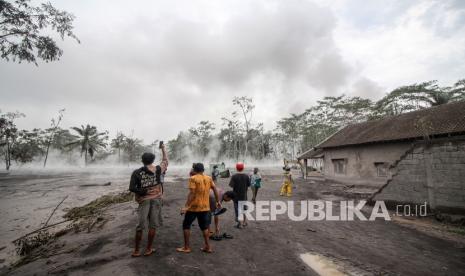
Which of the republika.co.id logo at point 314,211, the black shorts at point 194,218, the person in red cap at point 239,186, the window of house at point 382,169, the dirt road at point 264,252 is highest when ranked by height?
the window of house at point 382,169

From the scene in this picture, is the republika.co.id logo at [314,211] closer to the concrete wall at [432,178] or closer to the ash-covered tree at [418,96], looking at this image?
the concrete wall at [432,178]

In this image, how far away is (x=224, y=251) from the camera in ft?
18.1

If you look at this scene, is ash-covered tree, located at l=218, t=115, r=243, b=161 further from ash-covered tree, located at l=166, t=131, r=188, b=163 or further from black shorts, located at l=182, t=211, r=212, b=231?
black shorts, located at l=182, t=211, r=212, b=231

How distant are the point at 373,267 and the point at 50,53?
41.9 ft

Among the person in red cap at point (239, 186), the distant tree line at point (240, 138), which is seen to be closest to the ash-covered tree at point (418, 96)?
the distant tree line at point (240, 138)

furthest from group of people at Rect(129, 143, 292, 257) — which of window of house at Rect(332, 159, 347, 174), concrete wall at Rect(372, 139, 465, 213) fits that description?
window of house at Rect(332, 159, 347, 174)

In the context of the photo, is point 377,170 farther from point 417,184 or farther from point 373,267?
point 373,267

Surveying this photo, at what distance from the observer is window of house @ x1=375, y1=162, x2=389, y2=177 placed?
1753cm

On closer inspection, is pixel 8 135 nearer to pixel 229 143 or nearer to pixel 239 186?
pixel 239 186

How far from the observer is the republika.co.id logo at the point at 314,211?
948cm

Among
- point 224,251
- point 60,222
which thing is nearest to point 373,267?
point 224,251

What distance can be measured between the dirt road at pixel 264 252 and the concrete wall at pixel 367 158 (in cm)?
989

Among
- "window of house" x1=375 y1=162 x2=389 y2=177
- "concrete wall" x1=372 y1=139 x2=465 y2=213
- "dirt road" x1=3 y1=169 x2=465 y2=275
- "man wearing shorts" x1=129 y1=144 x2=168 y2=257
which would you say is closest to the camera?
"dirt road" x1=3 y1=169 x2=465 y2=275

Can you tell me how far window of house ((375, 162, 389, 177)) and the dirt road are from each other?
1027 cm
